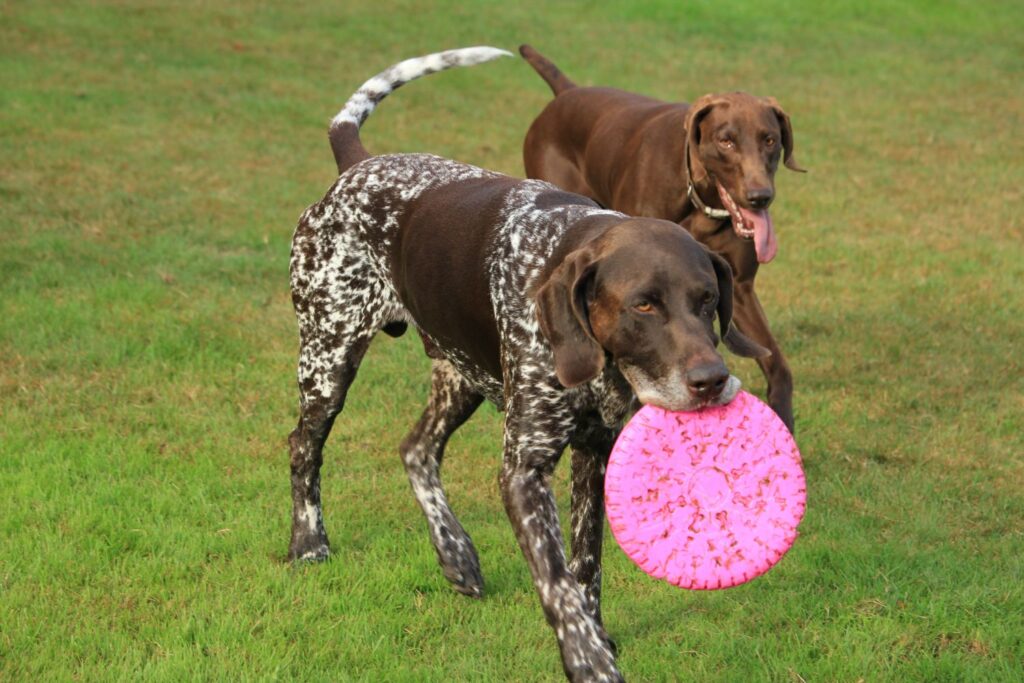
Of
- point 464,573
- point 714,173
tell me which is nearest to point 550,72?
point 714,173

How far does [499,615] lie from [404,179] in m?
1.68

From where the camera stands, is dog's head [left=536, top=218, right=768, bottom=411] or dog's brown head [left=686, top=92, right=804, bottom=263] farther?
dog's brown head [left=686, top=92, right=804, bottom=263]

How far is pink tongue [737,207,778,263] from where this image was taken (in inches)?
269

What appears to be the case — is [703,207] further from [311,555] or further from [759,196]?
[311,555]

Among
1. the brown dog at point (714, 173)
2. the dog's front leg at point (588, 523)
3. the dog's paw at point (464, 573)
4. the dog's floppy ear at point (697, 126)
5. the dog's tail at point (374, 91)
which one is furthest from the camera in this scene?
the dog's floppy ear at point (697, 126)

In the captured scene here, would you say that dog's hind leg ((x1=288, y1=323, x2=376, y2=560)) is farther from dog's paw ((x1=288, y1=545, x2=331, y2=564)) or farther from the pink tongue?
the pink tongue

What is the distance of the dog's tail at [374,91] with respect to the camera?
5988mm

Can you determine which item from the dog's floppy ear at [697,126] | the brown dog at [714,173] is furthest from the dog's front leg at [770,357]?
the dog's floppy ear at [697,126]

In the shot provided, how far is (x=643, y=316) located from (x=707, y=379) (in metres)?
0.27

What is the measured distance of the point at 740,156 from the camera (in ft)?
22.4

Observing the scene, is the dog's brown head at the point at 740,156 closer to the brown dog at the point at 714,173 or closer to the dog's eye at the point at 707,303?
the brown dog at the point at 714,173

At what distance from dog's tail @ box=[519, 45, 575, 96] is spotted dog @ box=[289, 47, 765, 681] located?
310 cm

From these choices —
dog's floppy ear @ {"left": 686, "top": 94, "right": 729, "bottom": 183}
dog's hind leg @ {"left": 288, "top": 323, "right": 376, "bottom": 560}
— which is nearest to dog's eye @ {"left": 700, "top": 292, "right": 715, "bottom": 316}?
dog's hind leg @ {"left": 288, "top": 323, "right": 376, "bottom": 560}

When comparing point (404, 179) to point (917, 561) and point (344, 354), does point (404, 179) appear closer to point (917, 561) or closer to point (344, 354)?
point (344, 354)
